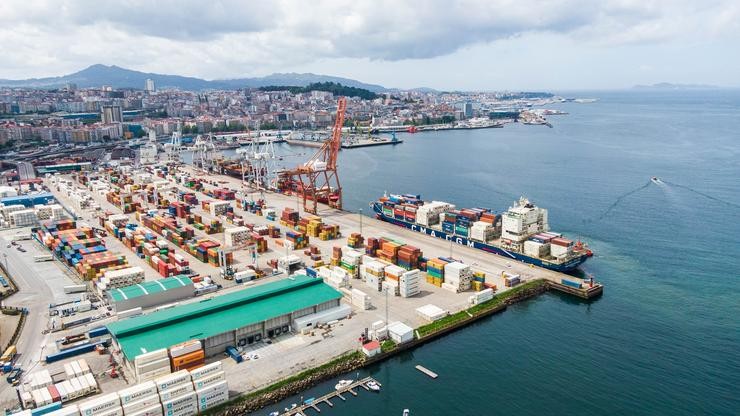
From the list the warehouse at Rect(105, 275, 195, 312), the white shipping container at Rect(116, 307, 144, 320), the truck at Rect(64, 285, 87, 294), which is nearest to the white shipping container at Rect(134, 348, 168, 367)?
the white shipping container at Rect(116, 307, 144, 320)

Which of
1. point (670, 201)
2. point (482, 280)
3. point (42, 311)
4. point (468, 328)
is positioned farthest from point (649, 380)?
point (670, 201)

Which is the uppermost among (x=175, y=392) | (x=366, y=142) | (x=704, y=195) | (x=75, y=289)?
(x=366, y=142)

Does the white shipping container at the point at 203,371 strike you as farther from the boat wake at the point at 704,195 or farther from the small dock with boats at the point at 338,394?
the boat wake at the point at 704,195

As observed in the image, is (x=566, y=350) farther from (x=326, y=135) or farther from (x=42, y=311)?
(x=326, y=135)

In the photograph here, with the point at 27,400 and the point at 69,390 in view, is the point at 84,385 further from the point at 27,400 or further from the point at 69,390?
the point at 27,400

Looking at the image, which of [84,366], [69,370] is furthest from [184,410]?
[69,370]

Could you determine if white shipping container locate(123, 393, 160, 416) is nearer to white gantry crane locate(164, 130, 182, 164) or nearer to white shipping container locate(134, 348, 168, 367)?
white shipping container locate(134, 348, 168, 367)

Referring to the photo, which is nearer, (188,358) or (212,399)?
(212,399)

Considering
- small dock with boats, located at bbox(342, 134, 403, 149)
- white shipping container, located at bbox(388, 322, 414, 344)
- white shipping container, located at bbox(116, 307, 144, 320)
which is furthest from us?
small dock with boats, located at bbox(342, 134, 403, 149)
